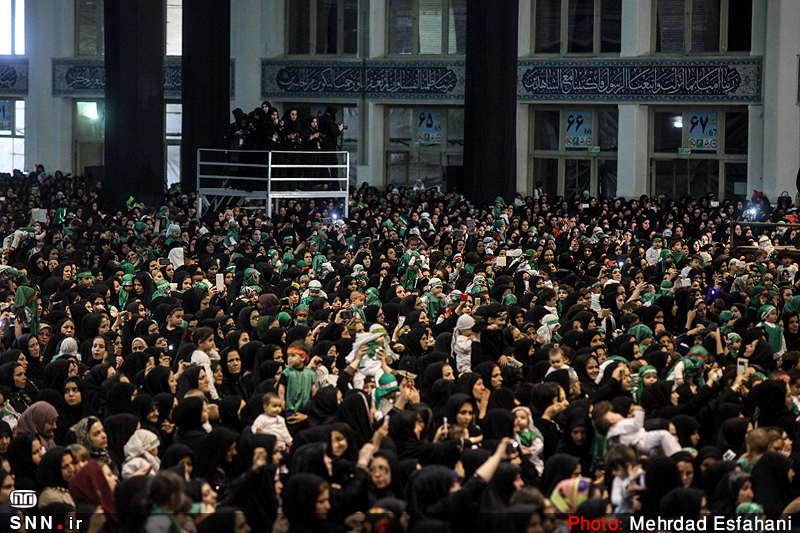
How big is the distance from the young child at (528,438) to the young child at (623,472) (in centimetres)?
129

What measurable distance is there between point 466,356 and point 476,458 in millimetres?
3576

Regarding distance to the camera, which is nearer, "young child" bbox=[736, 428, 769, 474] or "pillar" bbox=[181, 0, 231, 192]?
"young child" bbox=[736, 428, 769, 474]

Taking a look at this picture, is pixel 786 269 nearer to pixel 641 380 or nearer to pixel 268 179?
pixel 641 380

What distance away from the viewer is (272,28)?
33.4m

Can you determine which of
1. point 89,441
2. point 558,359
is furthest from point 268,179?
point 89,441

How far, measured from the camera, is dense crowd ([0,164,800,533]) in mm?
6992

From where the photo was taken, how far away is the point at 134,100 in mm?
26547

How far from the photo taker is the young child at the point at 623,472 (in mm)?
6953

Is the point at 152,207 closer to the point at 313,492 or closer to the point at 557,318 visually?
the point at 557,318

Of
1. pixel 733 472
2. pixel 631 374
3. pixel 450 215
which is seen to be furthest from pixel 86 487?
pixel 450 215

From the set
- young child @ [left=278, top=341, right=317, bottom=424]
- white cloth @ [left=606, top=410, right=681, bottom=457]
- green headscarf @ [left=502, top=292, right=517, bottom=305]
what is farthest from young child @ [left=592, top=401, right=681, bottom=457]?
green headscarf @ [left=502, top=292, right=517, bottom=305]

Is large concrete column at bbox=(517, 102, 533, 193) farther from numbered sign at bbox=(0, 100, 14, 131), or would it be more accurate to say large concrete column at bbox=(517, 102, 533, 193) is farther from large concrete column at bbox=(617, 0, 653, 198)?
numbered sign at bbox=(0, 100, 14, 131)

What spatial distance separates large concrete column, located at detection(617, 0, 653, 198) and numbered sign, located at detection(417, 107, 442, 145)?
204 inches

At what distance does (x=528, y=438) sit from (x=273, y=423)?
5.67ft
